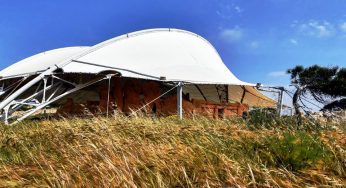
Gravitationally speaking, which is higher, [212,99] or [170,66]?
[170,66]

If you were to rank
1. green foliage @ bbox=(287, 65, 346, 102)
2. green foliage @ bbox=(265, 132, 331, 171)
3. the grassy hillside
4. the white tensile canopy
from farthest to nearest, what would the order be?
green foliage @ bbox=(287, 65, 346, 102) < the white tensile canopy < green foliage @ bbox=(265, 132, 331, 171) < the grassy hillside

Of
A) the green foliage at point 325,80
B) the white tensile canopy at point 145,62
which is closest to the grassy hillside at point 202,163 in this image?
the white tensile canopy at point 145,62

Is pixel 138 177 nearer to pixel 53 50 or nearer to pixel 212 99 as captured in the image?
pixel 212 99

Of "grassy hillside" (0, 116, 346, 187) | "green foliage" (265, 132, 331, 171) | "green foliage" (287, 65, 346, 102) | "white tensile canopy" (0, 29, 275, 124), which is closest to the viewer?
"grassy hillside" (0, 116, 346, 187)

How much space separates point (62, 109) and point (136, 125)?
1639 centimetres

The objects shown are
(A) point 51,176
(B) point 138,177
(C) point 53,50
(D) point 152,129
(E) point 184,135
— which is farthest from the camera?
(C) point 53,50

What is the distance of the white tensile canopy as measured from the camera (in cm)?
1916

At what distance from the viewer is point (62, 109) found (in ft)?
79.2

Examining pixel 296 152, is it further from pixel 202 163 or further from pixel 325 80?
pixel 325 80

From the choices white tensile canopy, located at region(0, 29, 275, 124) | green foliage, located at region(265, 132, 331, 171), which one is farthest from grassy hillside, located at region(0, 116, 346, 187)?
white tensile canopy, located at region(0, 29, 275, 124)

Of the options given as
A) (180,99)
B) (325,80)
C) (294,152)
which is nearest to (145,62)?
(180,99)

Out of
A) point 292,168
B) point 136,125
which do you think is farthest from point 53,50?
point 292,168

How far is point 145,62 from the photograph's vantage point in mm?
21953

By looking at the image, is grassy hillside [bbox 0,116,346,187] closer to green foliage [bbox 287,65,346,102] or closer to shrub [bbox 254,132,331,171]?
shrub [bbox 254,132,331,171]
